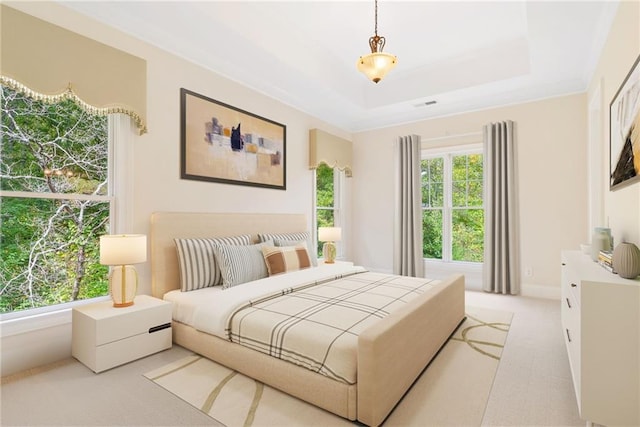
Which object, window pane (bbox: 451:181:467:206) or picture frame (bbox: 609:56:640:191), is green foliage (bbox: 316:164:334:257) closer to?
window pane (bbox: 451:181:467:206)

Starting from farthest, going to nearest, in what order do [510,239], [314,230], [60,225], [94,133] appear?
[314,230]
[510,239]
[94,133]
[60,225]

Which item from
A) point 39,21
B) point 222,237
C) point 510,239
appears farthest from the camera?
point 510,239

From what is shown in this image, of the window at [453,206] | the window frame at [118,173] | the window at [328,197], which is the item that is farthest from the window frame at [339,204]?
the window frame at [118,173]

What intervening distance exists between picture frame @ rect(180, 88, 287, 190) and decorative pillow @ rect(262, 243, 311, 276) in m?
0.97

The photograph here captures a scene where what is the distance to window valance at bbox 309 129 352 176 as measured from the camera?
4801 mm

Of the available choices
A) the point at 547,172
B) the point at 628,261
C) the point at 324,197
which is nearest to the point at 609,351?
the point at 628,261

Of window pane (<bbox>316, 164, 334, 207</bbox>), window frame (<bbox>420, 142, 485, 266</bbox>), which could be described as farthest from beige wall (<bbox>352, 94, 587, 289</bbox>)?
window pane (<bbox>316, 164, 334, 207</bbox>)

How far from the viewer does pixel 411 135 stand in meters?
5.12

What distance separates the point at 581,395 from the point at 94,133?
365 cm

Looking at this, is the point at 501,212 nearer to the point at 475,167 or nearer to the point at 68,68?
the point at 475,167

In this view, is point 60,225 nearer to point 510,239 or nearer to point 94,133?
point 94,133

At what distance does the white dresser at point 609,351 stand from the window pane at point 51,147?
3.38 meters

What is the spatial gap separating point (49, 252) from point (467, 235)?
4975 mm

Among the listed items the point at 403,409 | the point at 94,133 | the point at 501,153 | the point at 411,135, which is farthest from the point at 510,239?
the point at 94,133
